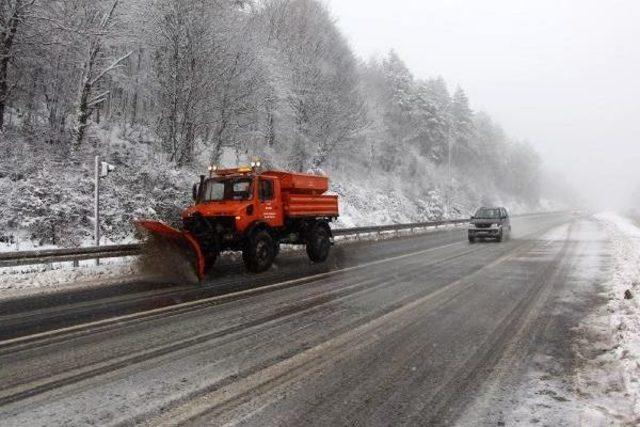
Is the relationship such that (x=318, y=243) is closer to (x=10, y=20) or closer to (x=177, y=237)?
(x=177, y=237)

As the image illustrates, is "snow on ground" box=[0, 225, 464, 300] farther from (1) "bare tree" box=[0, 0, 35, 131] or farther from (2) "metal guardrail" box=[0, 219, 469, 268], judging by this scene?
(1) "bare tree" box=[0, 0, 35, 131]

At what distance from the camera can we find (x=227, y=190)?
12.4 meters

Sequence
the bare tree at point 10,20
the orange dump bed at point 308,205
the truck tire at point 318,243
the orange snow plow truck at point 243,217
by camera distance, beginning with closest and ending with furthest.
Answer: the orange snow plow truck at point 243,217, the orange dump bed at point 308,205, the truck tire at point 318,243, the bare tree at point 10,20

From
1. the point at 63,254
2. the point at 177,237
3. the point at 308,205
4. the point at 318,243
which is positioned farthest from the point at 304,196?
the point at 63,254

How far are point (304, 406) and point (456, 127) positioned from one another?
2653 inches

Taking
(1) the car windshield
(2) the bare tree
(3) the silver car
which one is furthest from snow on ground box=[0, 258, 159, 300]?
(1) the car windshield

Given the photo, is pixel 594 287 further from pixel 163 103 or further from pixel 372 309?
pixel 163 103

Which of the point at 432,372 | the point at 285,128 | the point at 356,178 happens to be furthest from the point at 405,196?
the point at 432,372

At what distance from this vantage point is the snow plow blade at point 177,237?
1060 centimetres

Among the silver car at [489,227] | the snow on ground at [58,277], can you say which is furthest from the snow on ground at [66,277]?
the silver car at [489,227]

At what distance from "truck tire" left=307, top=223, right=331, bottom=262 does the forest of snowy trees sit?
6.83m

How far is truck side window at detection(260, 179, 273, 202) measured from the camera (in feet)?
Answer: 40.4

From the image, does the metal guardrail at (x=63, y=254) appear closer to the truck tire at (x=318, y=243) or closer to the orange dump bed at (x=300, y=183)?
the orange dump bed at (x=300, y=183)

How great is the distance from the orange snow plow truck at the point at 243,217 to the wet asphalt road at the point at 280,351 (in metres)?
1.49
